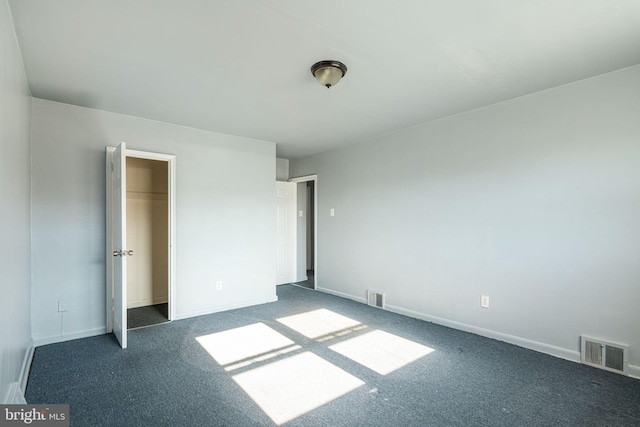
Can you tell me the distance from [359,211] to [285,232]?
1777mm

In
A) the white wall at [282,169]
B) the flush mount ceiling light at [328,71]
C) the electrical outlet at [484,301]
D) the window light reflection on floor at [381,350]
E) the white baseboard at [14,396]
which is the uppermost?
the flush mount ceiling light at [328,71]

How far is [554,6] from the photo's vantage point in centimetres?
180

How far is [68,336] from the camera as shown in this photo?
3256 mm

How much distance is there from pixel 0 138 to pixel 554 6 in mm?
3072

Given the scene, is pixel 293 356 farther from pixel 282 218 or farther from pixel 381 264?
pixel 282 218

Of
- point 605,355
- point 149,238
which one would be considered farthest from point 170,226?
point 605,355

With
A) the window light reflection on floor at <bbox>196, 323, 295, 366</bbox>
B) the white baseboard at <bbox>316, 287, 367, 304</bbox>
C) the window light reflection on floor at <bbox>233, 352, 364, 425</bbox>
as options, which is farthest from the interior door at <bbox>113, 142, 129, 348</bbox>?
the white baseboard at <bbox>316, 287, 367, 304</bbox>

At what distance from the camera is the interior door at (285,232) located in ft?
19.3

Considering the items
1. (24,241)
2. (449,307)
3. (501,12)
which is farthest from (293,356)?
(501,12)

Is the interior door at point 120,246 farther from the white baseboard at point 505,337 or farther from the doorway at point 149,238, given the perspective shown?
the white baseboard at point 505,337

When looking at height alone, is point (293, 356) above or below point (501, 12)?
below

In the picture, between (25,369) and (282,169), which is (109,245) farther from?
(282,169)

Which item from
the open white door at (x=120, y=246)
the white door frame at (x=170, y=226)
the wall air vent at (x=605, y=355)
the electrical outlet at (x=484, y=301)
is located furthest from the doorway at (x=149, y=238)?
the wall air vent at (x=605, y=355)

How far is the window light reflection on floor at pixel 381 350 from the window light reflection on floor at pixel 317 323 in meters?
0.34
